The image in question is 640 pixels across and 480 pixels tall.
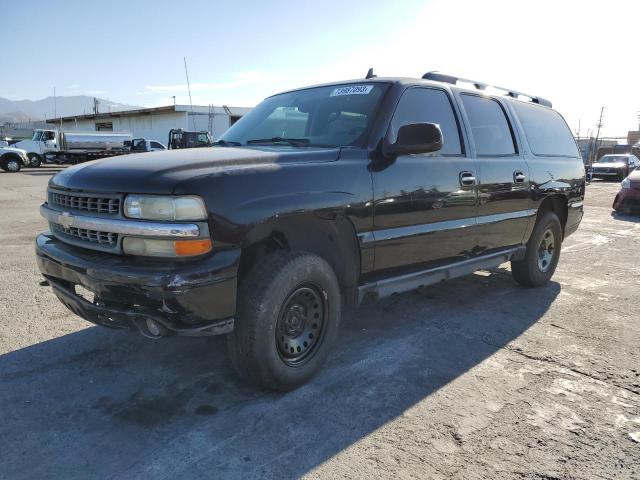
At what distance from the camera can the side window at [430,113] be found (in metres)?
3.61

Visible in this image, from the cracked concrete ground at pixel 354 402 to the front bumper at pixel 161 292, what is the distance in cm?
56

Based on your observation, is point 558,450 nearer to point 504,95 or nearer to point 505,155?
point 505,155

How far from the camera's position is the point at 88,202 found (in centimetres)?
277

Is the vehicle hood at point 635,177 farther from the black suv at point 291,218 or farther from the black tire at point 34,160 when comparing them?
the black tire at point 34,160

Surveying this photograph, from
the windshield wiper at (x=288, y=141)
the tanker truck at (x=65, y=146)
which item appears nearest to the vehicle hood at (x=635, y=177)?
the windshield wiper at (x=288, y=141)

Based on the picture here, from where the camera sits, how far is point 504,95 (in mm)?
4969

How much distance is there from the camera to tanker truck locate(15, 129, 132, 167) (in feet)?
98.9

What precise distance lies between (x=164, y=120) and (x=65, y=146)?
11.7 metres

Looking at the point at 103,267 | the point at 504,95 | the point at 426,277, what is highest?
the point at 504,95

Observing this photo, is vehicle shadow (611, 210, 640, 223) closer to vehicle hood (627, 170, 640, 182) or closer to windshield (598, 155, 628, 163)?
vehicle hood (627, 170, 640, 182)

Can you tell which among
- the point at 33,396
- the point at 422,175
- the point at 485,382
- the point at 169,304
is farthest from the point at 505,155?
the point at 33,396

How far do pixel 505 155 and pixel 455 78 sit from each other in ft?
2.85

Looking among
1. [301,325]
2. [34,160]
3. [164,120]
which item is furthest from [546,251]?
[164,120]

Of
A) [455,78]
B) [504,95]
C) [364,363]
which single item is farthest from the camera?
[504,95]
